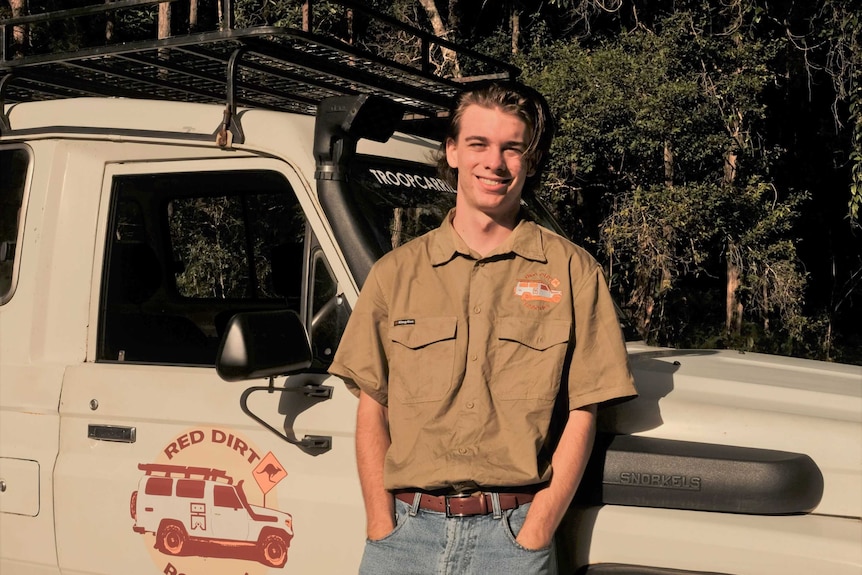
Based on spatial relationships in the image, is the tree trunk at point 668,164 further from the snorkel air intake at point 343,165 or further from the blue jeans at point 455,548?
the blue jeans at point 455,548

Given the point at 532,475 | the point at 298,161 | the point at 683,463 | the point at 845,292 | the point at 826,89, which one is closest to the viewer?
the point at 532,475

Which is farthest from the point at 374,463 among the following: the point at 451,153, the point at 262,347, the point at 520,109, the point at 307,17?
the point at 307,17

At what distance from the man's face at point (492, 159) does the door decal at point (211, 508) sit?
39.8 inches

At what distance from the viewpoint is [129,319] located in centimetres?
368

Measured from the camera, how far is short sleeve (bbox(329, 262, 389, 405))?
2.59 metres

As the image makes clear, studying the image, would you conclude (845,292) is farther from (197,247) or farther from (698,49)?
(197,247)

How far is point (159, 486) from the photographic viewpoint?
10.6 feet

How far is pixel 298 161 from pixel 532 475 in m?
1.31

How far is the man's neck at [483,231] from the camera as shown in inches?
103

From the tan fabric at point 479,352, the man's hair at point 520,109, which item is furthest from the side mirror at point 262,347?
the man's hair at point 520,109

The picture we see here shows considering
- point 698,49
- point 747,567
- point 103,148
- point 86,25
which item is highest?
point 86,25


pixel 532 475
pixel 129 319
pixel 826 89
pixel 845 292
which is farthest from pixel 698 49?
pixel 532 475

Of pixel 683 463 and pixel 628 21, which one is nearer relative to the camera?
pixel 683 463

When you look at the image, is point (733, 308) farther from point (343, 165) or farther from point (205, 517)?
point (205, 517)
